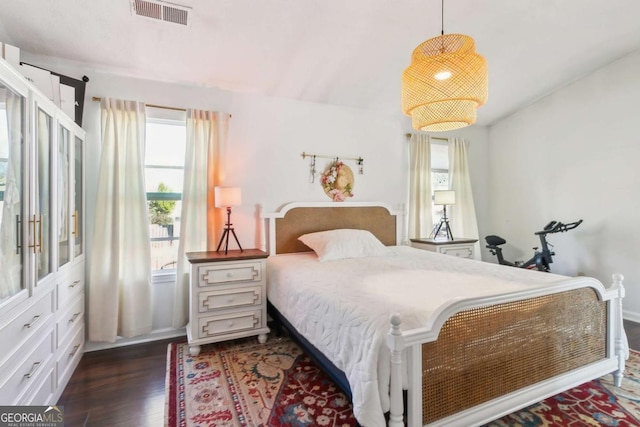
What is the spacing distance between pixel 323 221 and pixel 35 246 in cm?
254

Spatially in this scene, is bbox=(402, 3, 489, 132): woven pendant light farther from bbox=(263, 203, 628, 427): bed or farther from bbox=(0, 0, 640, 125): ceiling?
bbox=(263, 203, 628, 427): bed

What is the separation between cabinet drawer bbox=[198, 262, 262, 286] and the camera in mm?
2660

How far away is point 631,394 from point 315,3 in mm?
3459

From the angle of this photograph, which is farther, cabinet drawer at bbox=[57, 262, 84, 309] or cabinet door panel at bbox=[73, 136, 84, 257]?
cabinet door panel at bbox=[73, 136, 84, 257]

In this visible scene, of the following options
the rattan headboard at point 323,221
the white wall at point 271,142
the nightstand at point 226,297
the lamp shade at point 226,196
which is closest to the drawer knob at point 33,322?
the nightstand at point 226,297

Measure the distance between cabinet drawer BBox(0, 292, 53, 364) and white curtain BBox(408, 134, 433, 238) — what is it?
3.74m

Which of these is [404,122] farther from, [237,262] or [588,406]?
[588,406]

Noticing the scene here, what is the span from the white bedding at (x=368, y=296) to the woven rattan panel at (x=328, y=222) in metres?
0.43

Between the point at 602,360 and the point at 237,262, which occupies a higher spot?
the point at 237,262

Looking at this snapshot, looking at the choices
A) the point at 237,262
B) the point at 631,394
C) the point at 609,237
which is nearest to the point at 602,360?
the point at 631,394

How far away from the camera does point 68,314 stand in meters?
2.30

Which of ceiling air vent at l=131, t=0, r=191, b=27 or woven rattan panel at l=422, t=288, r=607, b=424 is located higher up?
ceiling air vent at l=131, t=0, r=191, b=27

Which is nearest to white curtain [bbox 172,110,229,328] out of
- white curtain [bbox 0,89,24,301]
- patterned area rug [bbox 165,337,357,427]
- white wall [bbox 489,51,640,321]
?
patterned area rug [bbox 165,337,357,427]

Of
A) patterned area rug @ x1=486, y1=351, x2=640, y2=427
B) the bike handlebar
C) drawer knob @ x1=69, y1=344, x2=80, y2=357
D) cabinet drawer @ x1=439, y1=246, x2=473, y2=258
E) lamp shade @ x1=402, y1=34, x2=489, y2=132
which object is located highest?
lamp shade @ x1=402, y1=34, x2=489, y2=132
